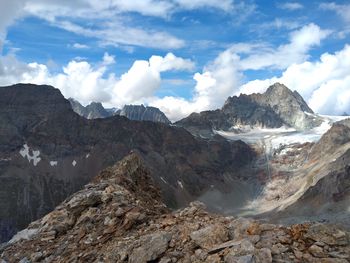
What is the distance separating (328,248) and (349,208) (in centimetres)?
18844

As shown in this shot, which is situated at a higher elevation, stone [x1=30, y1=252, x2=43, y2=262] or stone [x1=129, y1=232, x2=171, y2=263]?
stone [x1=129, y1=232, x2=171, y2=263]

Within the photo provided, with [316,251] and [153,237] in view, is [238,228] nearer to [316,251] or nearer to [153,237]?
[316,251]

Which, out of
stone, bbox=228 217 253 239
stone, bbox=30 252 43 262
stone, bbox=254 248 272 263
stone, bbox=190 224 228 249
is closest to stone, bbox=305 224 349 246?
stone, bbox=254 248 272 263

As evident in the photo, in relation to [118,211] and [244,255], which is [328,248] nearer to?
[244,255]

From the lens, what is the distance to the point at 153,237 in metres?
16.6

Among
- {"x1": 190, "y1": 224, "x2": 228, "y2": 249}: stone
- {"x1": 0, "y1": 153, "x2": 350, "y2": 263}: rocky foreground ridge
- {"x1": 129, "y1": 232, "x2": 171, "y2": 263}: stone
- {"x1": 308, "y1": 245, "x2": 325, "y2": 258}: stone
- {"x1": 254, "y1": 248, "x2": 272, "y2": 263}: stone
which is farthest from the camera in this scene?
{"x1": 129, "y1": 232, "x2": 171, "y2": 263}: stone

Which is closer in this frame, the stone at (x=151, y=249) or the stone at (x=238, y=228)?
the stone at (x=238, y=228)

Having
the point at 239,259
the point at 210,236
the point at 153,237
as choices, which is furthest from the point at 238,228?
the point at 153,237

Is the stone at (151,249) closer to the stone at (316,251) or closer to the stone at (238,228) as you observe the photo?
the stone at (238,228)

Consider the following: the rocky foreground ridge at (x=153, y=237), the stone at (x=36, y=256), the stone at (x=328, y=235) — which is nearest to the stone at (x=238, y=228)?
the rocky foreground ridge at (x=153, y=237)

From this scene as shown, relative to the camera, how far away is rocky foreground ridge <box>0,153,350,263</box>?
13734 millimetres

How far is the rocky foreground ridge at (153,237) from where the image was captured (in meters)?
13.7

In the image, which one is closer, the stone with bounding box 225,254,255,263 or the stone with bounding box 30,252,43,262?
the stone with bounding box 225,254,255,263

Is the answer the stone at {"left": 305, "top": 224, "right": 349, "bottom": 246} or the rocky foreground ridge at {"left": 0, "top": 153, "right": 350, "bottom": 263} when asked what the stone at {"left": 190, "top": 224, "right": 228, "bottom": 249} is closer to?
the rocky foreground ridge at {"left": 0, "top": 153, "right": 350, "bottom": 263}
